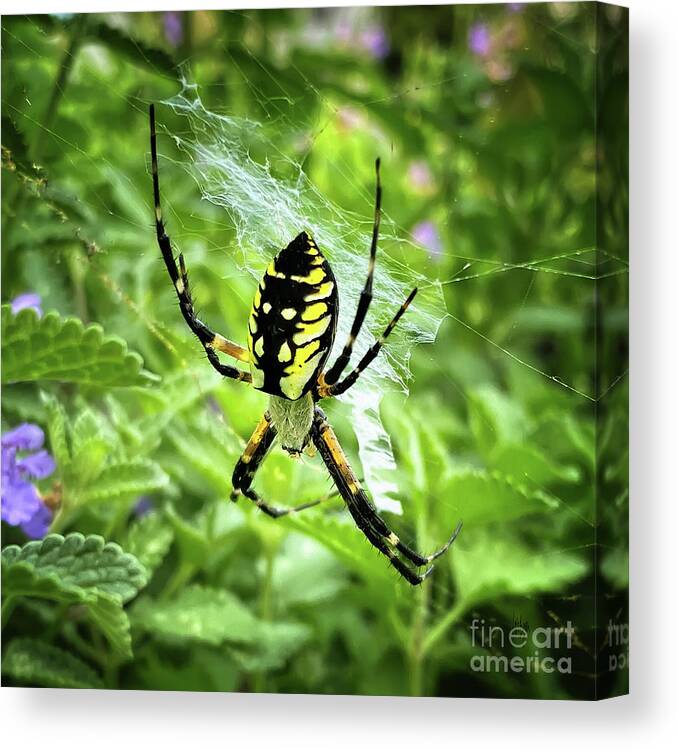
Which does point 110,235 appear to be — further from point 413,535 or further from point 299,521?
point 413,535

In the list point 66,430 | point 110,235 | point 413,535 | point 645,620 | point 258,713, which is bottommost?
point 258,713

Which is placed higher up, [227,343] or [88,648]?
[227,343]

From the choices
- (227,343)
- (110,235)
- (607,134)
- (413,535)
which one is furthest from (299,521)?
(607,134)

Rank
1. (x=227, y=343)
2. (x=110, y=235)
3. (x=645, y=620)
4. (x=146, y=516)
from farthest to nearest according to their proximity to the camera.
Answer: (x=110, y=235) < (x=146, y=516) < (x=645, y=620) < (x=227, y=343)

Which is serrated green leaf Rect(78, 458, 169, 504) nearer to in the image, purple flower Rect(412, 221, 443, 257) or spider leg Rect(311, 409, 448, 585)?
spider leg Rect(311, 409, 448, 585)

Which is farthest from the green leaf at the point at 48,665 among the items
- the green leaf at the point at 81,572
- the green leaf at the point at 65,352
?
the green leaf at the point at 65,352

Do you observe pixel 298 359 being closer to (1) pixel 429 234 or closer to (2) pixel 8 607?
(2) pixel 8 607

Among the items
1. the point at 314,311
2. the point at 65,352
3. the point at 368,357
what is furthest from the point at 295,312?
the point at 65,352
